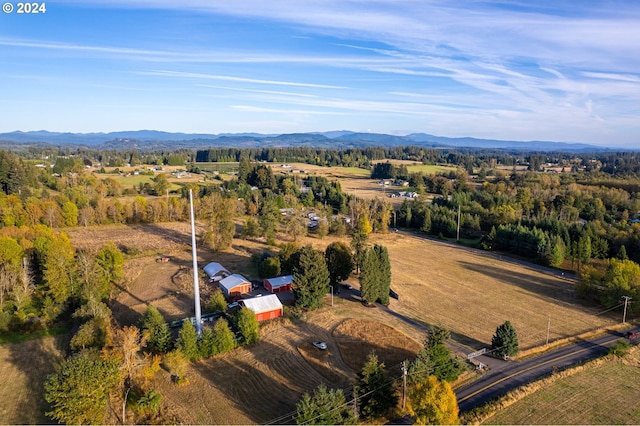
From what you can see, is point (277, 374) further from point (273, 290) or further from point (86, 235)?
point (86, 235)

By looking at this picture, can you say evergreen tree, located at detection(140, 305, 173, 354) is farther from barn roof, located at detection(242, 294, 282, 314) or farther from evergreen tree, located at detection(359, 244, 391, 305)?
evergreen tree, located at detection(359, 244, 391, 305)

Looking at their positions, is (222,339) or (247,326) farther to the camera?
(247,326)

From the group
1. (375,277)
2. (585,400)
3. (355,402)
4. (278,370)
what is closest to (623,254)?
(585,400)

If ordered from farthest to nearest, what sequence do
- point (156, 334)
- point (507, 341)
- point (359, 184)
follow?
point (359, 184) < point (507, 341) < point (156, 334)

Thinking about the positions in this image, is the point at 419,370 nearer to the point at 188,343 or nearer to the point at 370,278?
the point at 370,278

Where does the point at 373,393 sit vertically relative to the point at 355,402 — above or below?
above

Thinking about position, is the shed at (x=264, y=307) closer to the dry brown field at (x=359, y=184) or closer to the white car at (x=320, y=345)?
the white car at (x=320, y=345)
